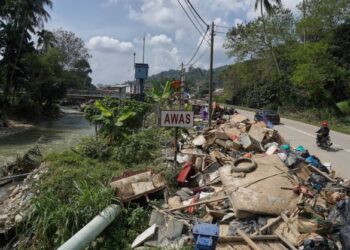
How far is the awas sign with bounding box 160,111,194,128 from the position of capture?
9.77 metres

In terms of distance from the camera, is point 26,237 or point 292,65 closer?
point 26,237

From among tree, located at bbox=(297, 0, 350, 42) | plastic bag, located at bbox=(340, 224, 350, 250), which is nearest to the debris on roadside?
plastic bag, located at bbox=(340, 224, 350, 250)

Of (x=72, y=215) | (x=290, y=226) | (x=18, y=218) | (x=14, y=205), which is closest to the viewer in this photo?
(x=290, y=226)

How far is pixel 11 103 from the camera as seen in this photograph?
44.6 metres

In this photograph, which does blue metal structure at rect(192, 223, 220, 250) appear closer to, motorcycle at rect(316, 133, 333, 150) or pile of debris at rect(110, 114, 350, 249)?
pile of debris at rect(110, 114, 350, 249)

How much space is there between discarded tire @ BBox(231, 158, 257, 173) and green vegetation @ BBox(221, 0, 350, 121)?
24443mm

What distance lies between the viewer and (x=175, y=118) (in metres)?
9.79

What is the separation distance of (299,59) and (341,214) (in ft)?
112

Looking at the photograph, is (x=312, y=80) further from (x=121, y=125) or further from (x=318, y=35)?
(x=121, y=125)

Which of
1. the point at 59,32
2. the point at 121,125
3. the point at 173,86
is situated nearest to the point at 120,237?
the point at 121,125

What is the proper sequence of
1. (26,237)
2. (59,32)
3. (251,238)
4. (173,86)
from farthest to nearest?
(59,32), (173,86), (26,237), (251,238)

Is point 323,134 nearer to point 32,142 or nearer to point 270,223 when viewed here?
point 270,223

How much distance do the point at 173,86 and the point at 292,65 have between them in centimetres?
2795

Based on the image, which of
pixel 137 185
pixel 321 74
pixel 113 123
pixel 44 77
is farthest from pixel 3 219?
pixel 44 77
